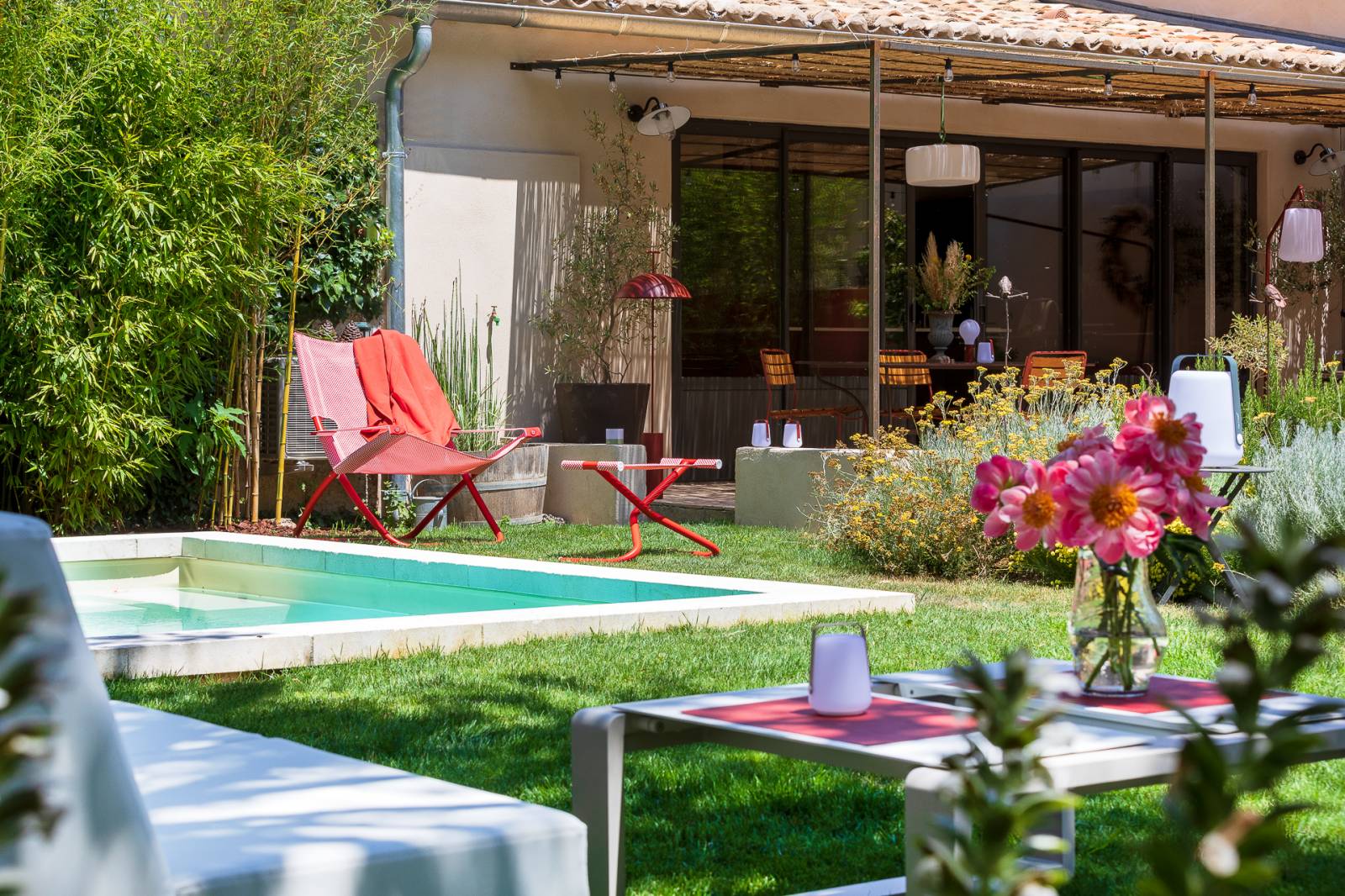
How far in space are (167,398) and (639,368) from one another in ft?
12.2

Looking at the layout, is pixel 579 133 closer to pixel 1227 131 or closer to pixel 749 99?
pixel 749 99

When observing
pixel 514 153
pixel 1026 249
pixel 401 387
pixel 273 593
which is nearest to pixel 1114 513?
pixel 273 593

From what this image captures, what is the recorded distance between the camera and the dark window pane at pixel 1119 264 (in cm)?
1388

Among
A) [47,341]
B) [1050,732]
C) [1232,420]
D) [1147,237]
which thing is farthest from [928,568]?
[1147,237]

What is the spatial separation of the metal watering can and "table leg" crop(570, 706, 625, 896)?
14.3 feet

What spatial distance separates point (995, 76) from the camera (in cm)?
1085

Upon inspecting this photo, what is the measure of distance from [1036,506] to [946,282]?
1055cm

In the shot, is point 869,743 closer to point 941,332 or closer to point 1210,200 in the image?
point 1210,200

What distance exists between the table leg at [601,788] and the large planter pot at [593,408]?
26.3ft

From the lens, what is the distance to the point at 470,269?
10641mm

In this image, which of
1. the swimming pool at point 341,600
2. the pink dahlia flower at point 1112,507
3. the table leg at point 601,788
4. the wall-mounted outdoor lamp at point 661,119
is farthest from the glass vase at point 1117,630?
the wall-mounted outdoor lamp at point 661,119

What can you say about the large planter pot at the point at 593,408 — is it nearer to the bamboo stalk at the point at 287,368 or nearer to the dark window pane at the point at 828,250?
the bamboo stalk at the point at 287,368

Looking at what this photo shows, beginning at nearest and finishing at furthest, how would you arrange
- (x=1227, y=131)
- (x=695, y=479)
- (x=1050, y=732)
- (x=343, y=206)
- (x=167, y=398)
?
(x=1050, y=732) → (x=167, y=398) → (x=343, y=206) → (x=695, y=479) → (x=1227, y=131)

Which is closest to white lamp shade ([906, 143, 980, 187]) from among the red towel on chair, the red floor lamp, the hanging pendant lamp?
the hanging pendant lamp
